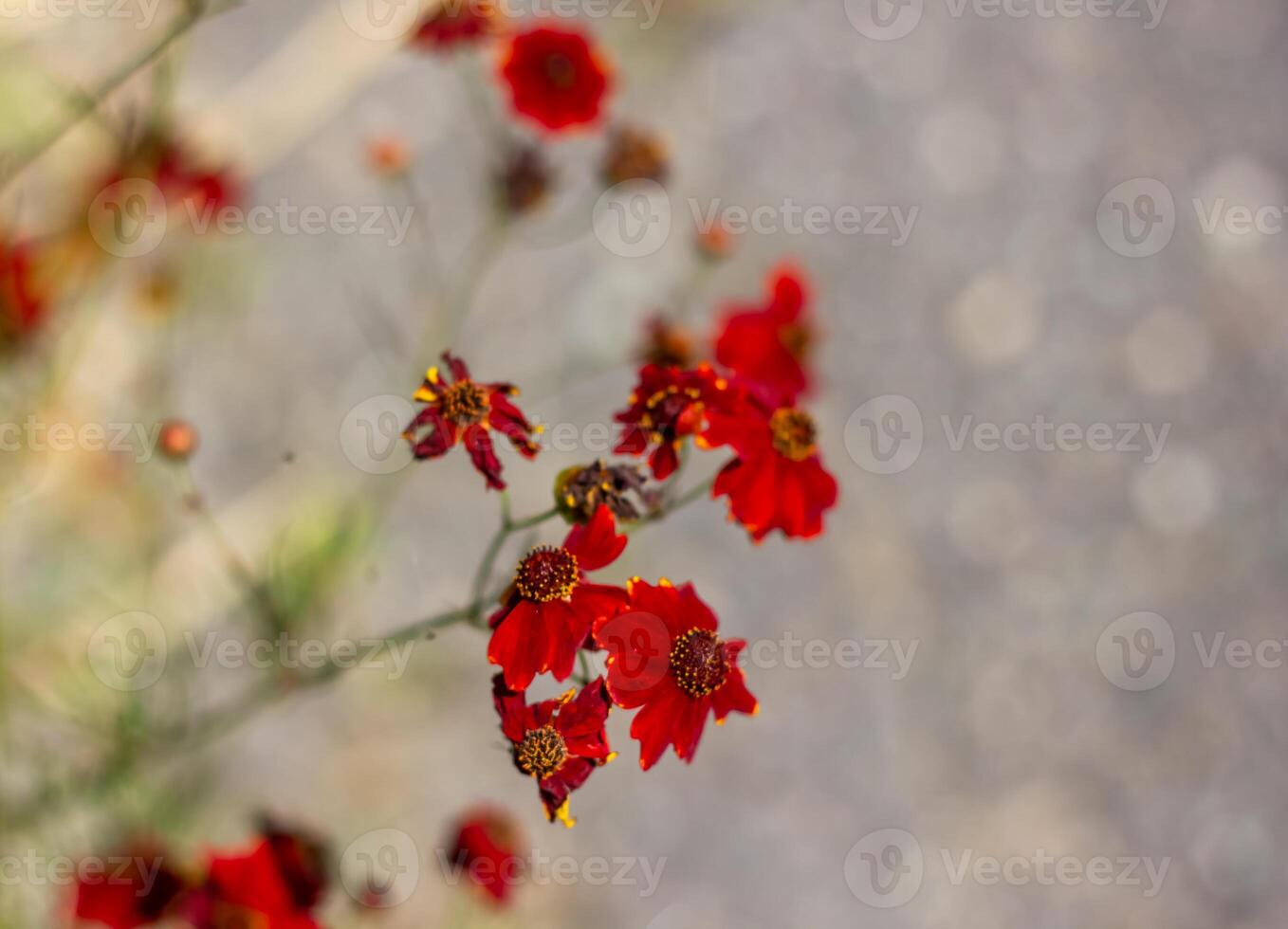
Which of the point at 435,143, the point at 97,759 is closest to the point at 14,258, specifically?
the point at 97,759

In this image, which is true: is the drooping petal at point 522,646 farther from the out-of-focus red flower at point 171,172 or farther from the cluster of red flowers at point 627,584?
the out-of-focus red flower at point 171,172

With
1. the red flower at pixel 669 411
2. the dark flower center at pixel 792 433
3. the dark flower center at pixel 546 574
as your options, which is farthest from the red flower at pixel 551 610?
the dark flower center at pixel 792 433

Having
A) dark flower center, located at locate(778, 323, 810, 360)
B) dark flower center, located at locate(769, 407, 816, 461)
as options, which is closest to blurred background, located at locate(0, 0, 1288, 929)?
dark flower center, located at locate(778, 323, 810, 360)

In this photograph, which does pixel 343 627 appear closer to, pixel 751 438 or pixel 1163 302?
pixel 751 438

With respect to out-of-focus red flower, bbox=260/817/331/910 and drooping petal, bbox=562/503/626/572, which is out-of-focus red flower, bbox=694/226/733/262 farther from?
out-of-focus red flower, bbox=260/817/331/910

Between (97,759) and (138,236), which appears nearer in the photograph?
(97,759)
